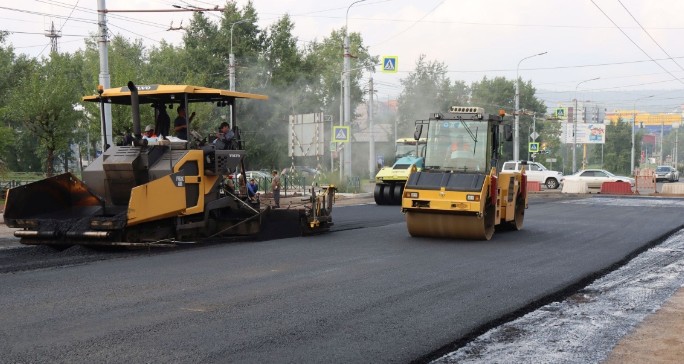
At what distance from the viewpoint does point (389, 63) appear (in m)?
31.3

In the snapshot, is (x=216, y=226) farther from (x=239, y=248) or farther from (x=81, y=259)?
(x=81, y=259)

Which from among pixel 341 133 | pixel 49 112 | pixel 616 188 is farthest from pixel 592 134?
pixel 49 112

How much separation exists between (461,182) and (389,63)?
61.9 ft

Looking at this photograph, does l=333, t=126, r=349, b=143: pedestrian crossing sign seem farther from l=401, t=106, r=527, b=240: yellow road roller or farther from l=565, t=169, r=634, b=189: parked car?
l=401, t=106, r=527, b=240: yellow road roller

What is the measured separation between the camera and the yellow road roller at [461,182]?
1300 centimetres

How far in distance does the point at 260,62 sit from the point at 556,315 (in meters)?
36.2

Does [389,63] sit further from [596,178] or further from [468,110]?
[468,110]

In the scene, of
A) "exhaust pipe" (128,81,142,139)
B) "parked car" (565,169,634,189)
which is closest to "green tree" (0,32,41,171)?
"parked car" (565,169,634,189)

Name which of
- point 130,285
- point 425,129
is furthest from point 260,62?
point 130,285

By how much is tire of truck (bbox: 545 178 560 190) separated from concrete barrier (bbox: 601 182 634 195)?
4637 mm

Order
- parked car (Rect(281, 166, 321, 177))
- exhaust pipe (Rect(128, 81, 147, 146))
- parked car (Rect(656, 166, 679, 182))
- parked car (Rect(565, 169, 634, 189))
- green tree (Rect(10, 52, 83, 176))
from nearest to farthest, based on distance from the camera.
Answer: exhaust pipe (Rect(128, 81, 147, 146)), green tree (Rect(10, 52, 83, 176)), parked car (Rect(281, 166, 321, 177)), parked car (Rect(565, 169, 634, 189)), parked car (Rect(656, 166, 679, 182))

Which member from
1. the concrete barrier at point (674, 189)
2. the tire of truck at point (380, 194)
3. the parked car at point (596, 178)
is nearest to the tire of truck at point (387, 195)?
the tire of truck at point (380, 194)

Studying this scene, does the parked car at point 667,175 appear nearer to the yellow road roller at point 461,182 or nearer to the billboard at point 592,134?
the billboard at point 592,134

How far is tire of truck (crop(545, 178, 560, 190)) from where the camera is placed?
38.7 meters
